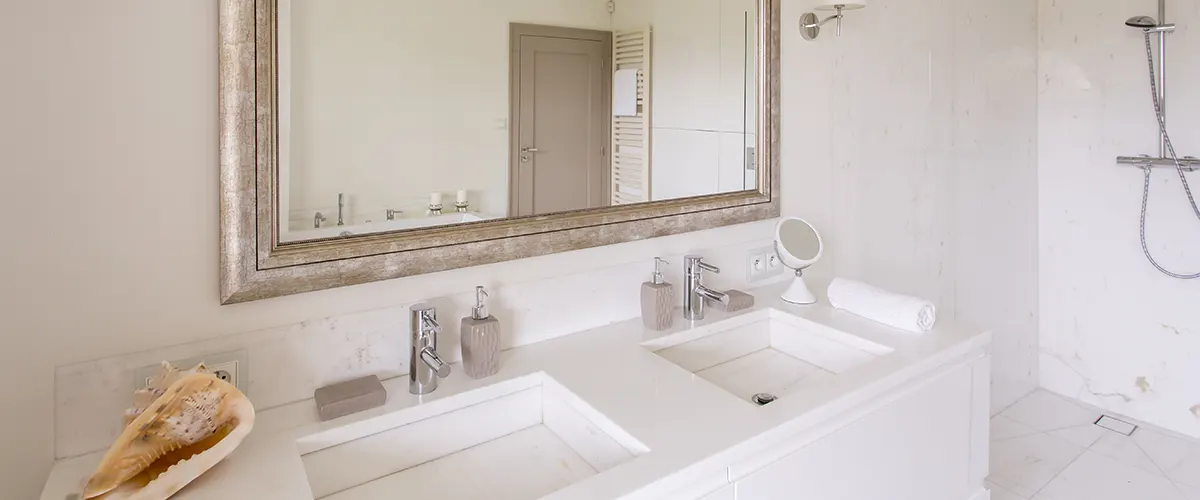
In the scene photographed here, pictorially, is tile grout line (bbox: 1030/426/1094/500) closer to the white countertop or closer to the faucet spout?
the white countertop

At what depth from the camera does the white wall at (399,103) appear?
3.70 ft

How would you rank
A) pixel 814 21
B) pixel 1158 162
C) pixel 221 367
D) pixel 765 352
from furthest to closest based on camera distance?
1. pixel 1158 162
2. pixel 814 21
3. pixel 765 352
4. pixel 221 367

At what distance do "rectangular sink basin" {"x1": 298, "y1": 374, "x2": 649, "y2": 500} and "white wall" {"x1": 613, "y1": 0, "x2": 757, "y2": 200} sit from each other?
2.00 feet

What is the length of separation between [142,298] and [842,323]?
4.55 feet

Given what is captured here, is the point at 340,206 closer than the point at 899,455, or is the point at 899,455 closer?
the point at 340,206

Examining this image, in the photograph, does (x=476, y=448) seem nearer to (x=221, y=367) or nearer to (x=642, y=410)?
(x=642, y=410)

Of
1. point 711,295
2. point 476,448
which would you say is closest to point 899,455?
point 711,295

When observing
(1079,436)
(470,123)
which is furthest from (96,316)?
(1079,436)

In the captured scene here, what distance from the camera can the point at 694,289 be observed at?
5.16 feet

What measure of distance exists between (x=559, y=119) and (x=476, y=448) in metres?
0.68

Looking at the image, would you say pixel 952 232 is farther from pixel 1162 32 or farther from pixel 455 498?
pixel 455 498

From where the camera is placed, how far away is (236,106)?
40.9 inches

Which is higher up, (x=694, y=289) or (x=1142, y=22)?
(x=1142, y=22)

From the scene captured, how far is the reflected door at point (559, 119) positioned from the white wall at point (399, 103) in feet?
0.11
